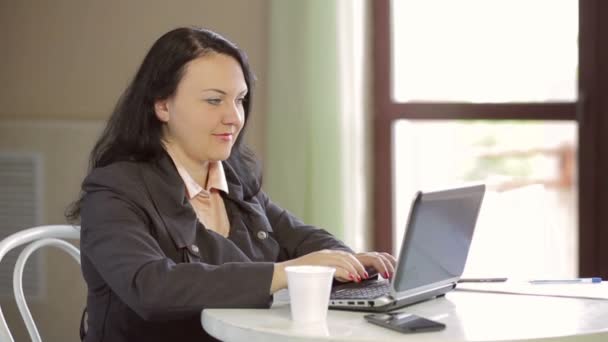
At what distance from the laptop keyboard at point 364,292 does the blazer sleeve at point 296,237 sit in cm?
31

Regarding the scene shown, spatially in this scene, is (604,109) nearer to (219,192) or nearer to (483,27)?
(483,27)

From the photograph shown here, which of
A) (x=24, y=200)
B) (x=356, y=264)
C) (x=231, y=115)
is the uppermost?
(x=231, y=115)

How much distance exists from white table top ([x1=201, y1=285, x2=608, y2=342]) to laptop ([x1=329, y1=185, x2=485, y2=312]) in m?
0.03

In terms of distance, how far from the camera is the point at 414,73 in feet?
11.2

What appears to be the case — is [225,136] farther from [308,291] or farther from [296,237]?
[308,291]

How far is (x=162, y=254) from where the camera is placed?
179 cm

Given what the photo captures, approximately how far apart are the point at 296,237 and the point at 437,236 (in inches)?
21.2

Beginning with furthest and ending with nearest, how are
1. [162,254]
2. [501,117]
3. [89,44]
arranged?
[89,44]
[501,117]
[162,254]

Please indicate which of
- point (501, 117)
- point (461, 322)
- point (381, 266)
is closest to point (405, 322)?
point (461, 322)

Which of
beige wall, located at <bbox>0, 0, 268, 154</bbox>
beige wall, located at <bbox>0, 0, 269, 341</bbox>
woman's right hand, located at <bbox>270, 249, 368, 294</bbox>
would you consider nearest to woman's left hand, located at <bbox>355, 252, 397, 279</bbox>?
woman's right hand, located at <bbox>270, 249, 368, 294</bbox>

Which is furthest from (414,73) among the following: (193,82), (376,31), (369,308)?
(369,308)

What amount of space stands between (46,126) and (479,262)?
1.52 metres

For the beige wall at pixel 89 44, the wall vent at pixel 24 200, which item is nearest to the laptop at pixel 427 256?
the beige wall at pixel 89 44

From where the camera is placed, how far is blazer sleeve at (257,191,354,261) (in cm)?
216
